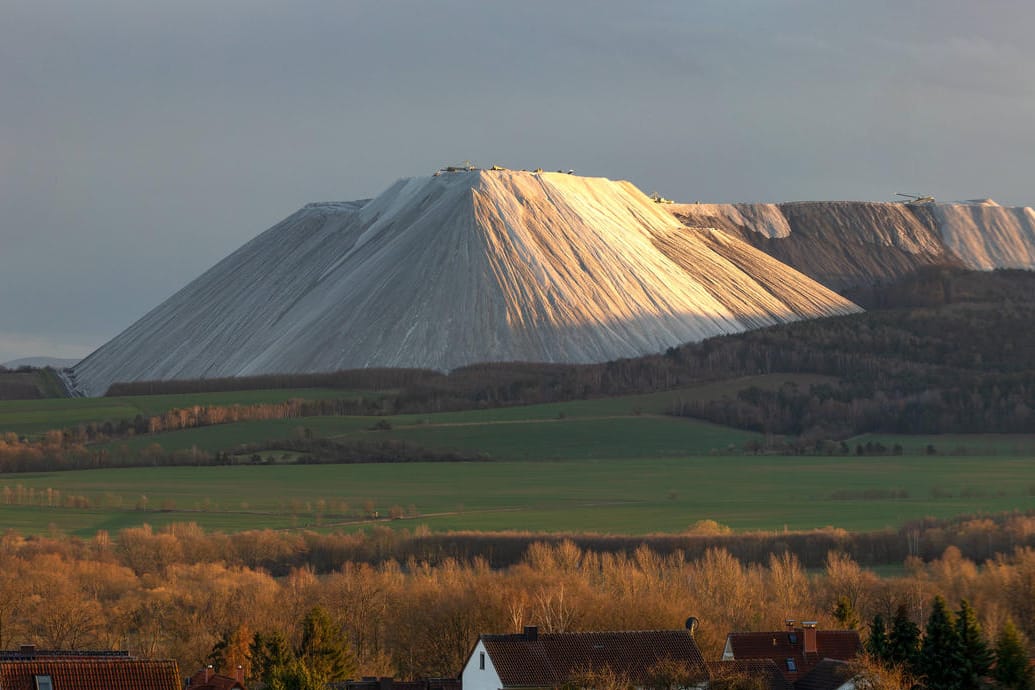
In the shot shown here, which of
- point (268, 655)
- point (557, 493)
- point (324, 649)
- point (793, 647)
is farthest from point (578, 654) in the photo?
point (557, 493)

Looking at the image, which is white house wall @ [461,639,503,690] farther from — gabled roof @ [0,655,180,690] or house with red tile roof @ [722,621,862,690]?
gabled roof @ [0,655,180,690]

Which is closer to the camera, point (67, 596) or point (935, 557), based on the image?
point (67, 596)

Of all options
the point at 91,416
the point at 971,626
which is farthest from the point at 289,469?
the point at 971,626

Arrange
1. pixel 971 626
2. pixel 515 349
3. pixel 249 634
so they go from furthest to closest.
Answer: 1. pixel 515 349
2. pixel 249 634
3. pixel 971 626

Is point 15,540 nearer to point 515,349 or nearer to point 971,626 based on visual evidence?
point 971,626

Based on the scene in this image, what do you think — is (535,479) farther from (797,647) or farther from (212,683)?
(212,683)

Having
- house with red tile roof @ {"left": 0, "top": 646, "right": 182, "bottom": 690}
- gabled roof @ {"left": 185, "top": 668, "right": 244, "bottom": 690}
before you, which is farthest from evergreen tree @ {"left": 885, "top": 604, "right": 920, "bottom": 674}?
house with red tile roof @ {"left": 0, "top": 646, "right": 182, "bottom": 690}

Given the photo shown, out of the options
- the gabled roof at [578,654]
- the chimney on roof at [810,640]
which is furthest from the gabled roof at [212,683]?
the chimney on roof at [810,640]
